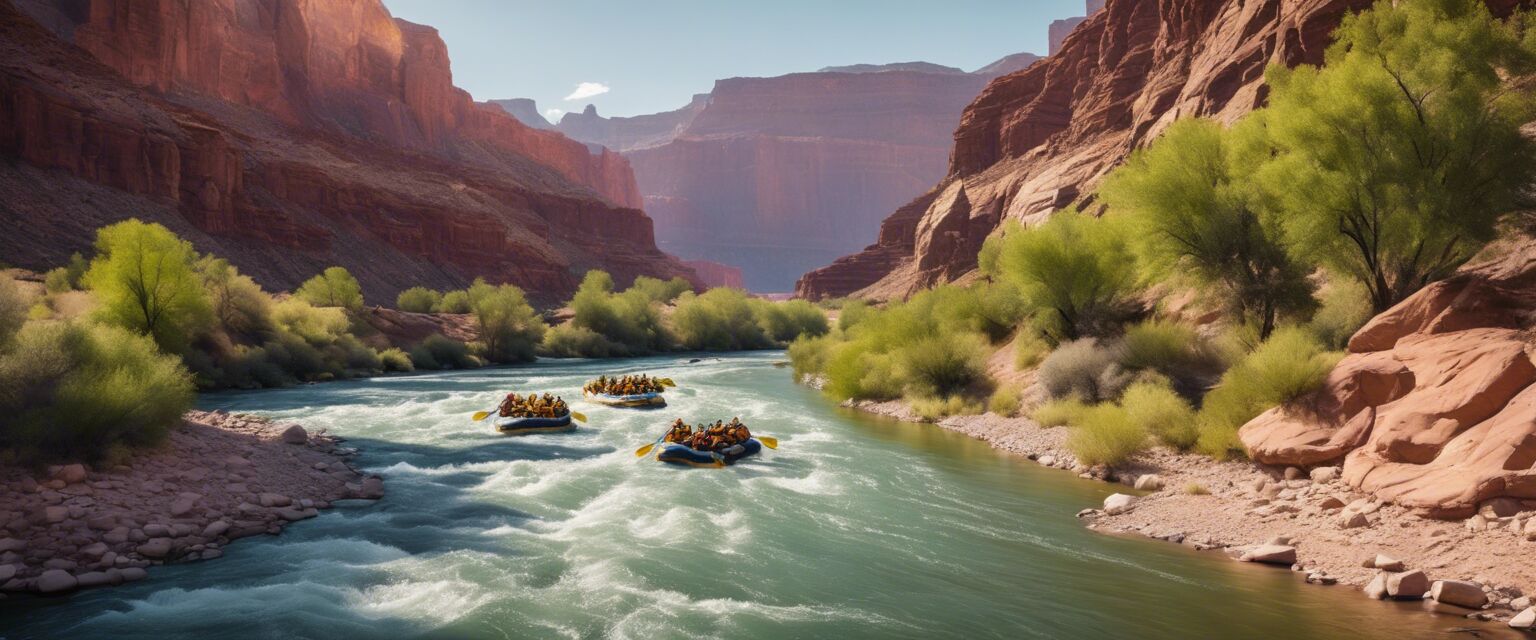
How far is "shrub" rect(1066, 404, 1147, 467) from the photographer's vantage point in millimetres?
16328

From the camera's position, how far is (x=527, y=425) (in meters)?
21.3

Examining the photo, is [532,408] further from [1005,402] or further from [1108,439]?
[1108,439]

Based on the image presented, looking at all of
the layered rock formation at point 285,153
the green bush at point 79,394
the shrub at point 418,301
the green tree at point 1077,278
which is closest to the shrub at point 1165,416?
the green tree at point 1077,278

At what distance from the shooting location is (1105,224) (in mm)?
24516

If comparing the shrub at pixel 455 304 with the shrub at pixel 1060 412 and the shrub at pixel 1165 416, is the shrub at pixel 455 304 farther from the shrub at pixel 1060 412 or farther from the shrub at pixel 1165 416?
the shrub at pixel 1165 416

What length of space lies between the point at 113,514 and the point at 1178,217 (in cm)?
2035

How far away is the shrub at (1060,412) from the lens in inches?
783

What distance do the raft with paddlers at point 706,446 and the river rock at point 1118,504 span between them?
24.8ft

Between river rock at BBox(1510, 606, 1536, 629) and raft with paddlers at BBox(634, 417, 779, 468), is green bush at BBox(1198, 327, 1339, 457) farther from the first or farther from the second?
raft with paddlers at BBox(634, 417, 779, 468)

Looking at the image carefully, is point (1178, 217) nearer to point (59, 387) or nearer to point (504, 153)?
point (59, 387)

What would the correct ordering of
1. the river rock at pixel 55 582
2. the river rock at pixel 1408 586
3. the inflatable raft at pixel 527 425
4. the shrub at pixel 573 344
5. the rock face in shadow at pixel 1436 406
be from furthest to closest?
the shrub at pixel 573 344
the inflatable raft at pixel 527 425
the rock face in shadow at pixel 1436 406
the river rock at pixel 1408 586
the river rock at pixel 55 582

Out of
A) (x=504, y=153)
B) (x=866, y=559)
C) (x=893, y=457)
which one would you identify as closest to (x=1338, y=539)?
(x=866, y=559)

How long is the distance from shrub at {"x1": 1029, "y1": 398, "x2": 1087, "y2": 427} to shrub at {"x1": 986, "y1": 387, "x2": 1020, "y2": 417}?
185 centimetres

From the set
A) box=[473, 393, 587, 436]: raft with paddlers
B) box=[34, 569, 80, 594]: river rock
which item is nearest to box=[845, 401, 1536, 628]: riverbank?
box=[473, 393, 587, 436]: raft with paddlers
